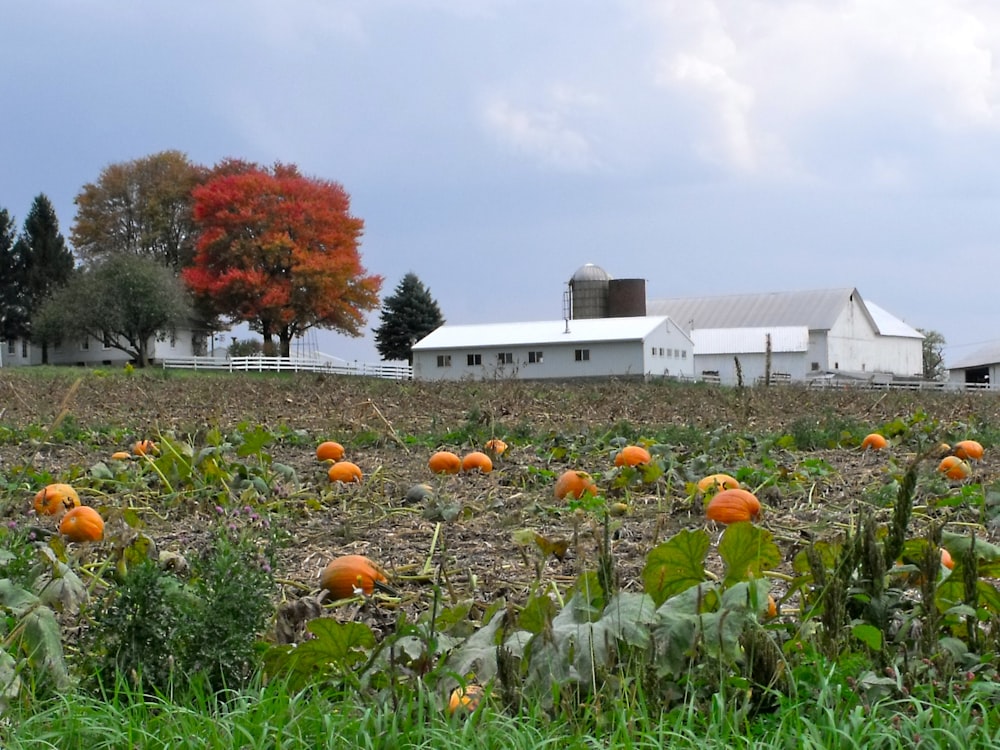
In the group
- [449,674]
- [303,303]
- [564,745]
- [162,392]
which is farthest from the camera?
[303,303]

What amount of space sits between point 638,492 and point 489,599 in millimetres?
2314

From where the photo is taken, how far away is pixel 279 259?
4581 centimetres

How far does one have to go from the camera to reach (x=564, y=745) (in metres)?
2.15

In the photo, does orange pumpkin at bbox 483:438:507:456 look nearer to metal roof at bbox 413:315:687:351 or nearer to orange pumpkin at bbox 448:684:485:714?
orange pumpkin at bbox 448:684:485:714

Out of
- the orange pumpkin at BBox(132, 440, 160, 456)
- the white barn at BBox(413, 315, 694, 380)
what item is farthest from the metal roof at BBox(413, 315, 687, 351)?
the orange pumpkin at BBox(132, 440, 160, 456)

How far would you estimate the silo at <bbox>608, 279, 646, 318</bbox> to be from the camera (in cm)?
5356

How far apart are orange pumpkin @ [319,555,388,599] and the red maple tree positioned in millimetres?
41788

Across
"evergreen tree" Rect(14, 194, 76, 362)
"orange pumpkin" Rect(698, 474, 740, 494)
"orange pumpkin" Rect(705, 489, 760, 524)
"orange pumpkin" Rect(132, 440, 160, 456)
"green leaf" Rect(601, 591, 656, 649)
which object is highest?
"evergreen tree" Rect(14, 194, 76, 362)

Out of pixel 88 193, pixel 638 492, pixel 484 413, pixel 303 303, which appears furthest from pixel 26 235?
pixel 638 492

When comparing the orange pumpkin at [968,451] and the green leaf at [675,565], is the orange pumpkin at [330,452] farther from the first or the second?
the green leaf at [675,565]

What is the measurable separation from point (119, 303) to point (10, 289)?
40.2 ft

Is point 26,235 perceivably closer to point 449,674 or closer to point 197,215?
point 197,215

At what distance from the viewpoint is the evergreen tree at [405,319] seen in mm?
53969

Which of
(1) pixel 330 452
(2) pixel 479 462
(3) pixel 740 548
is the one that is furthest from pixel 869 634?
(1) pixel 330 452
